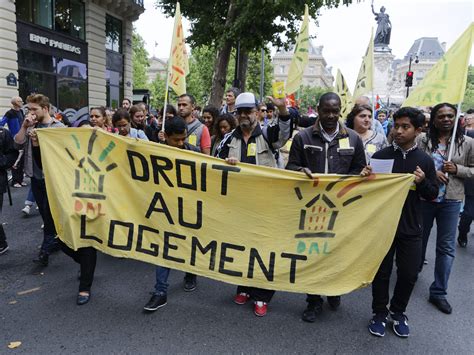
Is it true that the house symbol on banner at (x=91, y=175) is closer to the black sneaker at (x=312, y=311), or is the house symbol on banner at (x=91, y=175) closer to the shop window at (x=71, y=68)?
the black sneaker at (x=312, y=311)

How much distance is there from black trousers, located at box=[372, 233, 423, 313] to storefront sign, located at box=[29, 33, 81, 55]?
14561mm

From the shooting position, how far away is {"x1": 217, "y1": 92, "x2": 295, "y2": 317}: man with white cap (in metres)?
3.43

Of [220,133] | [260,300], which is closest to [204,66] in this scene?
[220,133]

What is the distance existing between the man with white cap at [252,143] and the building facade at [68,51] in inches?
462

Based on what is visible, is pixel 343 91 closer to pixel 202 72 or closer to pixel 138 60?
pixel 202 72

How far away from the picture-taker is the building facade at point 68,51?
41.2 feet

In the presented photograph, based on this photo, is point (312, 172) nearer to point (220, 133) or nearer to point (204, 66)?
point (220, 133)

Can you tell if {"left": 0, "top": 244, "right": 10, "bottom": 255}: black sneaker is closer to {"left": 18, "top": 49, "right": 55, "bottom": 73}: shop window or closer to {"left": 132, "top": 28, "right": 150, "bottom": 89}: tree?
{"left": 18, "top": 49, "right": 55, "bottom": 73}: shop window

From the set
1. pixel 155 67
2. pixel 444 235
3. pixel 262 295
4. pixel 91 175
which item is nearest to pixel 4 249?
pixel 91 175

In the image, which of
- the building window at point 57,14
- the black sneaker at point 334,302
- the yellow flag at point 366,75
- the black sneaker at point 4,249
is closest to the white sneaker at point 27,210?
the black sneaker at point 4,249

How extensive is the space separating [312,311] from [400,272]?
851 millimetres

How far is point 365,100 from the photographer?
16.2ft

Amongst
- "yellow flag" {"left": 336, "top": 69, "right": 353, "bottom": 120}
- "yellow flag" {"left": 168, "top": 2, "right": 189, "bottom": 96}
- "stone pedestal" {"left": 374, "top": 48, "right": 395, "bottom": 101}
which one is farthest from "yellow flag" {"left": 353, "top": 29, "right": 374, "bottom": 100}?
"stone pedestal" {"left": 374, "top": 48, "right": 395, "bottom": 101}

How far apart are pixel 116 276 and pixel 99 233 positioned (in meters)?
0.97
